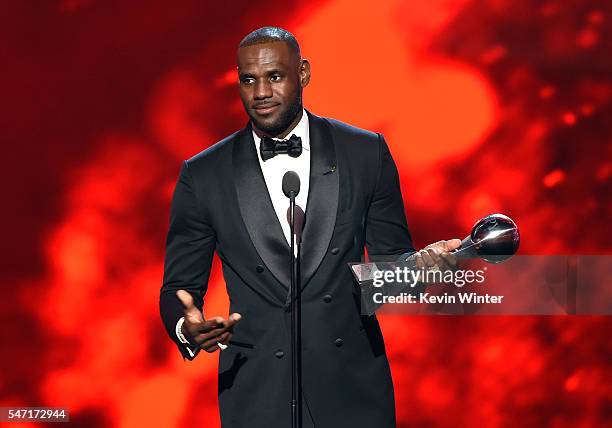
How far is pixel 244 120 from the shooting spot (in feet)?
12.3

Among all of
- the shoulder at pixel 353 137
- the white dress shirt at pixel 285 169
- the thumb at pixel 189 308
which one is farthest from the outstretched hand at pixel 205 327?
the shoulder at pixel 353 137

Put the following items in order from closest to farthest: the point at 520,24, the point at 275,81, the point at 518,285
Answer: the point at 275,81, the point at 518,285, the point at 520,24

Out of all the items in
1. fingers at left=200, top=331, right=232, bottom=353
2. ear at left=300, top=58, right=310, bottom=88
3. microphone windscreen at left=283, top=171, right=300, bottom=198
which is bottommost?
fingers at left=200, top=331, right=232, bottom=353

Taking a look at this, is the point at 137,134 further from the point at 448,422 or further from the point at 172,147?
the point at 448,422

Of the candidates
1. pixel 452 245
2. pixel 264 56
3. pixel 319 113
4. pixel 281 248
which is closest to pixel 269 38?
pixel 264 56

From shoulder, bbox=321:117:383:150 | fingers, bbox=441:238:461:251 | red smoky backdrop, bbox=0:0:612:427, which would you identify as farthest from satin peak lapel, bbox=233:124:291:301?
red smoky backdrop, bbox=0:0:612:427

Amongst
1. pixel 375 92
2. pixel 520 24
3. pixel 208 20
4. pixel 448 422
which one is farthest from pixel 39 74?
pixel 448 422

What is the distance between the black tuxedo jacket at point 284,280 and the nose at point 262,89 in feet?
0.57

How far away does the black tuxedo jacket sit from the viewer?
A: 239 cm

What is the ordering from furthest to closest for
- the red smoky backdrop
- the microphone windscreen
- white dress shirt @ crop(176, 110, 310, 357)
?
the red smoky backdrop, white dress shirt @ crop(176, 110, 310, 357), the microphone windscreen

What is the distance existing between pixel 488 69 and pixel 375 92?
46 centimetres

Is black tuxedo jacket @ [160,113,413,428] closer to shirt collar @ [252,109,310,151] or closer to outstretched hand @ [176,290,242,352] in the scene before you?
shirt collar @ [252,109,310,151]

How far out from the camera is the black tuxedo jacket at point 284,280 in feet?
7.84

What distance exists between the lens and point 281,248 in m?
2.38
